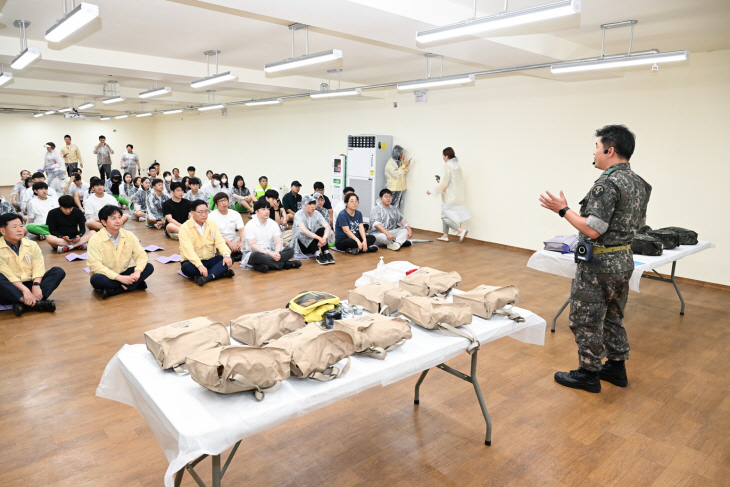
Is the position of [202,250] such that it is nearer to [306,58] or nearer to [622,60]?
[306,58]

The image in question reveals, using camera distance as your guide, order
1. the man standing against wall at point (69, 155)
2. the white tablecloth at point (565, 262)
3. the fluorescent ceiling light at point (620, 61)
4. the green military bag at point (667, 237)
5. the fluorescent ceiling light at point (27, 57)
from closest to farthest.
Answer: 1. the white tablecloth at point (565, 262)
2. the fluorescent ceiling light at point (620, 61)
3. the green military bag at point (667, 237)
4. the fluorescent ceiling light at point (27, 57)
5. the man standing against wall at point (69, 155)

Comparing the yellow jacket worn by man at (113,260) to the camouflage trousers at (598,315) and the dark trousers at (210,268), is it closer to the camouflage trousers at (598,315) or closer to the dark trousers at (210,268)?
the dark trousers at (210,268)

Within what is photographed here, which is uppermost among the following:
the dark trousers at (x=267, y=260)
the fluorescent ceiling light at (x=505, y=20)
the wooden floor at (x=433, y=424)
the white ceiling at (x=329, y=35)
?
the white ceiling at (x=329, y=35)

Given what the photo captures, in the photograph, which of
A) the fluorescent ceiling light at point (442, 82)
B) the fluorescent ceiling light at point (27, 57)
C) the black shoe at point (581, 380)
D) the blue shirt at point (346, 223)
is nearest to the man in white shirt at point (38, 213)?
the fluorescent ceiling light at point (27, 57)

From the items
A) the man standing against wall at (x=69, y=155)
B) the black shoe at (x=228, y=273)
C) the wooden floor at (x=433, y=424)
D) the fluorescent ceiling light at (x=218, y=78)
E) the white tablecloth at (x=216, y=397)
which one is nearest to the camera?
the white tablecloth at (x=216, y=397)

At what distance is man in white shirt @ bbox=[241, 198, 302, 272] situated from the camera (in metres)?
6.21

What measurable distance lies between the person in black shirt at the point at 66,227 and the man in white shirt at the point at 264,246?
2.60 m

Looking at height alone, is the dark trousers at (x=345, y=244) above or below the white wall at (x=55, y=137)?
below

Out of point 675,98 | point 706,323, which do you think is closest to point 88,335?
point 706,323

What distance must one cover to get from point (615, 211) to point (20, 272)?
5198mm

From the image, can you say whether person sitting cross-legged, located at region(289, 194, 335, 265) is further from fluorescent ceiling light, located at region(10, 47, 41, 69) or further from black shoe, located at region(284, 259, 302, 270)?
fluorescent ceiling light, located at region(10, 47, 41, 69)

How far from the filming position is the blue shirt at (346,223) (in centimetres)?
736

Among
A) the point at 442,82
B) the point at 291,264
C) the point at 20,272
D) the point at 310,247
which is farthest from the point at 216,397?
the point at 442,82

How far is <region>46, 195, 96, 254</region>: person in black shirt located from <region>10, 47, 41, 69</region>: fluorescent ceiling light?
1884mm
